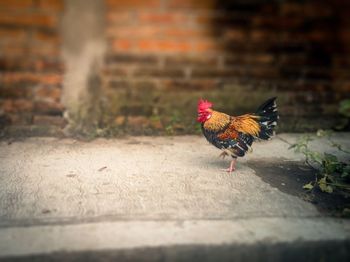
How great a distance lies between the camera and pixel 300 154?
3338 millimetres

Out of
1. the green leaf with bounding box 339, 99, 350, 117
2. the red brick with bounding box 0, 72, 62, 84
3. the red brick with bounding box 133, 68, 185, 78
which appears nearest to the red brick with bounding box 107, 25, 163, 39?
the red brick with bounding box 133, 68, 185, 78

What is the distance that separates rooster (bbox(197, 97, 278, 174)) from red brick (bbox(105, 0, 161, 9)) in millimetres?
1224

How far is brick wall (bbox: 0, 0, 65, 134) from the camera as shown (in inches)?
141

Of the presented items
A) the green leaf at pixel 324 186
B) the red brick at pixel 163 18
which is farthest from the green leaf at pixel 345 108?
the red brick at pixel 163 18

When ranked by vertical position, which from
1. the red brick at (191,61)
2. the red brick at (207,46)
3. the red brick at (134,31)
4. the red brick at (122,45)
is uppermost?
the red brick at (134,31)

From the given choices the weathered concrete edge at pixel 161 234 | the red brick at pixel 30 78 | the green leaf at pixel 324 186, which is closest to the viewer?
the weathered concrete edge at pixel 161 234

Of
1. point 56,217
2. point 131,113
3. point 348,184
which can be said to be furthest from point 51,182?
point 348,184

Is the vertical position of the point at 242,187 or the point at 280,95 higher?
the point at 280,95

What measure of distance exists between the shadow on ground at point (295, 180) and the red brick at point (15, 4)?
223 centimetres

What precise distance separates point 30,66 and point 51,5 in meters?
0.55

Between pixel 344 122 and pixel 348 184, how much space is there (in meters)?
1.54

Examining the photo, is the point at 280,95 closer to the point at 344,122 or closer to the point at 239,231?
the point at 344,122

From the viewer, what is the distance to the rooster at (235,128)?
288cm

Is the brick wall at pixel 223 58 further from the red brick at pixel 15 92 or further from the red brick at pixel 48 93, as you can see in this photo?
the red brick at pixel 15 92
